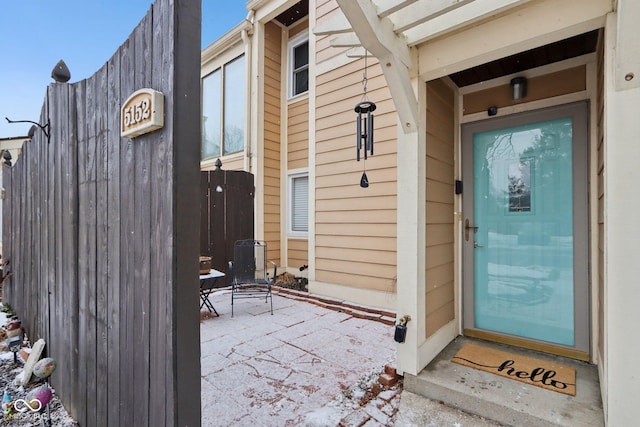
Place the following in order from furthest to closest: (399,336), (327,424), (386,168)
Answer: (386,168)
(399,336)
(327,424)

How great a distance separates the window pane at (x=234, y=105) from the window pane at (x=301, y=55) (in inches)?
42.8

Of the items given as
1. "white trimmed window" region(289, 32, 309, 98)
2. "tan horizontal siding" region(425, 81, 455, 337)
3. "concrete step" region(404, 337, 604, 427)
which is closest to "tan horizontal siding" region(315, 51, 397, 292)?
"tan horizontal siding" region(425, 81, 455, 337)

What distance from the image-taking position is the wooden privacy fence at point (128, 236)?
101cm

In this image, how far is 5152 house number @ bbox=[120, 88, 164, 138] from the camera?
40.5 inches

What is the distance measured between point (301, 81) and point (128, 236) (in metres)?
5.27

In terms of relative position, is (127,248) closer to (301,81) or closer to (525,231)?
(525,231)

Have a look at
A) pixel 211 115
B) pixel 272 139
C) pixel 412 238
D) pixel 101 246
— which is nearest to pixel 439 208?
pixel 412 238

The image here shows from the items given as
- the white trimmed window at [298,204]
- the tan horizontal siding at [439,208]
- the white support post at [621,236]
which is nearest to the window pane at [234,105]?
the white trimmed window at [298,204]

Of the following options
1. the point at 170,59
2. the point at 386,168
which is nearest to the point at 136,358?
the point at 170,59

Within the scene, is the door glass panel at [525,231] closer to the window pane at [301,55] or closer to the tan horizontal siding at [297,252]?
the tan horizontal siding at [297,252]

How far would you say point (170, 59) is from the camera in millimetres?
1009

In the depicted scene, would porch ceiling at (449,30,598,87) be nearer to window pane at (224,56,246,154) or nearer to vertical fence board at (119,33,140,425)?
vertical fence board at (119,33,140,425)

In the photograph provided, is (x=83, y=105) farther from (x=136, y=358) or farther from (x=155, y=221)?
(x=136, y=358)

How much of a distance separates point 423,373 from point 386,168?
7.99ft
